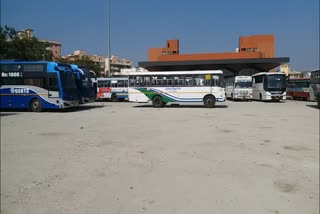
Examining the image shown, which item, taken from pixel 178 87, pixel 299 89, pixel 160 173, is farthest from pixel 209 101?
pixel 299 89

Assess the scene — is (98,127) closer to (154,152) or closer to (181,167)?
(154,152)

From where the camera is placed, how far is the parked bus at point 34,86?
16375mm

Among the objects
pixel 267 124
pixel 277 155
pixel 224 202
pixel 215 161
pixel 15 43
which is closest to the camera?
pixel 224 202

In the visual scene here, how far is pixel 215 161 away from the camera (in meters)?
5.91

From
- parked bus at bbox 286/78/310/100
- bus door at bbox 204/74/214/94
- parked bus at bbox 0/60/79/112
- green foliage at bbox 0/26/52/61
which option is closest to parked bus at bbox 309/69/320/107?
parked bus at bbox 286/78/310/100

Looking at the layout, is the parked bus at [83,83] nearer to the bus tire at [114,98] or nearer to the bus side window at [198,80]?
the bus side window at [198,80]

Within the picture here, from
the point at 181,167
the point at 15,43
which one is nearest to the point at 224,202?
the point at 181,167

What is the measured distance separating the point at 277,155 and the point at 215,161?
1473 millimetres

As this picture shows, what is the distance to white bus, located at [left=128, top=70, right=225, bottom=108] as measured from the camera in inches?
779

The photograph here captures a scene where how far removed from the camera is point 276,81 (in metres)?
26.0

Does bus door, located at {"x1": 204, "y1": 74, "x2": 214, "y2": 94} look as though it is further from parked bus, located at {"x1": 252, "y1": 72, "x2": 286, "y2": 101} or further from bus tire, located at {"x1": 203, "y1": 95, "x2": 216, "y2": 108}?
parked bus, located at {"x1": 252, "y1": 72, "x2": 286, "y2": 101}

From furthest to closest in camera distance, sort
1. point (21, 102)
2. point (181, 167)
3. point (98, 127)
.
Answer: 1. point (21, 102)
2. point (98, 127)
3. point (181, 167)

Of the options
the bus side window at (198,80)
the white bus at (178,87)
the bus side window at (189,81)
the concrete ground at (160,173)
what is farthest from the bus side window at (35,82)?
the bus side window at (198,80)

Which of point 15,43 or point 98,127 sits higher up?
point 15,43
